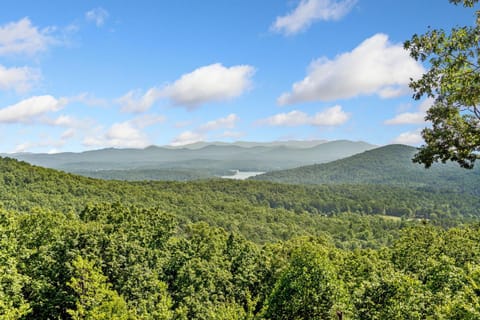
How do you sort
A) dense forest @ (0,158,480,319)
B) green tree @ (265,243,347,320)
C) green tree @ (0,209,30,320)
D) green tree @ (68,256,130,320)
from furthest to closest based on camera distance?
green tree @ (265,243,347,320)
green tree @ (68,256,130,320)
dense forest @ (0,158,480,319)
green tree @ (0,209,30,320)

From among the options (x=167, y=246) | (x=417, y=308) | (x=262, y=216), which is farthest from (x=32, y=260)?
(x=262, y=216)

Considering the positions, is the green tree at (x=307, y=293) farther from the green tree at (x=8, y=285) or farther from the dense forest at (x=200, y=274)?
the green tree at (x=8, y=285)

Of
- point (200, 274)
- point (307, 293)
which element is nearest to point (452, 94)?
point (307, 293)

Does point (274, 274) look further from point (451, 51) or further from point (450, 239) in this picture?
point (451, 51)

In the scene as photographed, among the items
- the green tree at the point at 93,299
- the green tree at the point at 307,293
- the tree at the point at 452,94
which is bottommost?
the green tree at the point at 307,293

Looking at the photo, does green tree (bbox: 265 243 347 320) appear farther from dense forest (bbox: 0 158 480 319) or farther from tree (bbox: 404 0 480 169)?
tree (bbox: 404 0 480 169)

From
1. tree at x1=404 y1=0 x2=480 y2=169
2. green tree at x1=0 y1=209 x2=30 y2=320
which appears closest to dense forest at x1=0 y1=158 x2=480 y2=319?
green tree at x1=0 y1=209 x2=30 y2=320

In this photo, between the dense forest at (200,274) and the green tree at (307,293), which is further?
the green tree at (307,293)

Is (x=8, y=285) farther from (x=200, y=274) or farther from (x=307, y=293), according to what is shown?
(x=307, y=293)

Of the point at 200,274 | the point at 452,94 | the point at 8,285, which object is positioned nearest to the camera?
the point at 452,94

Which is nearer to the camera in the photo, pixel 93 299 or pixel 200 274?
pixel 93 299

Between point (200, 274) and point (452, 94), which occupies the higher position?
point (452, 94)

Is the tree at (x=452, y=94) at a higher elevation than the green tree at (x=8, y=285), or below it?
higher

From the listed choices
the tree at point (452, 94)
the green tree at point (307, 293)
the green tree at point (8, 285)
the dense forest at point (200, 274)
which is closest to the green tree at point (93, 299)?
the dense forest at point (200, 274)
